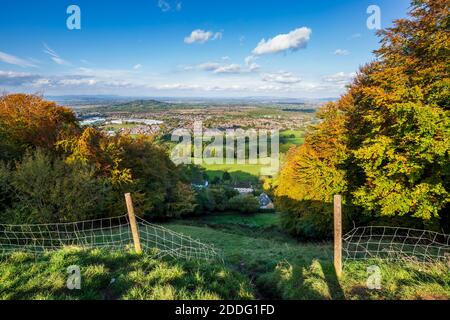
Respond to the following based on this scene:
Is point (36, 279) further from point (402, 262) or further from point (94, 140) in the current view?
point (94, 140)

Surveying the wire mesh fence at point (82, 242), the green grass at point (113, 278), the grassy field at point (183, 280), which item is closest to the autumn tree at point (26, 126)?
the wire mesh fence at point (82, 242)

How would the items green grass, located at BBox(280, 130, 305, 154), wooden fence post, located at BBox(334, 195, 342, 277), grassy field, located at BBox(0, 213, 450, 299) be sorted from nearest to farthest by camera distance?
1. grassy field, located at BBox(0, 213, 450, 299)
2. wooden fence post, located at BBox(334, 195, 342, 277)
3. green grass, located at BBox(280, 130, 305, 154)

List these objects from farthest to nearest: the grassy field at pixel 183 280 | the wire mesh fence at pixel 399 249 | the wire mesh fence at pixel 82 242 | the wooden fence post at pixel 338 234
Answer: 1. the wire mesh fence at pixel 82 242
2. the wire mesh fence at pixel 399 249
3. the wooden fence post at pixel 338 234
4. the grassy field at pixel 183 280

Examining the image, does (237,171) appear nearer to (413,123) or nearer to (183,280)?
(413,123)

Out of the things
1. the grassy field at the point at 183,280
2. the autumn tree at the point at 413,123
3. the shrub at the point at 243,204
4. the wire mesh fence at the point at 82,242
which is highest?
the autumn tree at the point at 413,123

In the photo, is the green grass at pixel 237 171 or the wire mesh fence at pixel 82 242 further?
the green grass at pixel 237 171

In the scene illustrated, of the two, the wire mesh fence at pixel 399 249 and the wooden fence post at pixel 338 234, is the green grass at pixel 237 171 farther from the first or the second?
the wooden fence post at pixel 338 234

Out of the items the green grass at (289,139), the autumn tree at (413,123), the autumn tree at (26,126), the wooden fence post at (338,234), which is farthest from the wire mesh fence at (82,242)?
the green grass at (289,139)

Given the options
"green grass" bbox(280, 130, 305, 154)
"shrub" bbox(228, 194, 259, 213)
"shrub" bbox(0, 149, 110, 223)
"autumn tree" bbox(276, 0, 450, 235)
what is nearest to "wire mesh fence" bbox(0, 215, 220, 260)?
"shrub" bbox(0, 149, 110, 223)

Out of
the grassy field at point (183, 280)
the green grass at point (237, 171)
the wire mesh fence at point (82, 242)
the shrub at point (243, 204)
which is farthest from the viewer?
the green grass at point (237, 171)

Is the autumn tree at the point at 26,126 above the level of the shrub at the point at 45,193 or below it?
above

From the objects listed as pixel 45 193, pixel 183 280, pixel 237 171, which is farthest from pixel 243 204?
pixel 183 280

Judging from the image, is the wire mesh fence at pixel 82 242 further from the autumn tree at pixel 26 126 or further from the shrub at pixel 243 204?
the shrub at pixel 243 204

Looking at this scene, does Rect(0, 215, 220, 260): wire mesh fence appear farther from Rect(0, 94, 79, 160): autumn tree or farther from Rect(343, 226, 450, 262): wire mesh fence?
Rect(0, 94, 79, 160): autumn tree
